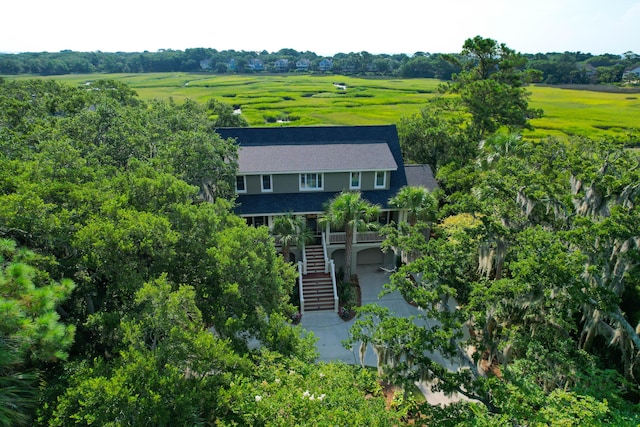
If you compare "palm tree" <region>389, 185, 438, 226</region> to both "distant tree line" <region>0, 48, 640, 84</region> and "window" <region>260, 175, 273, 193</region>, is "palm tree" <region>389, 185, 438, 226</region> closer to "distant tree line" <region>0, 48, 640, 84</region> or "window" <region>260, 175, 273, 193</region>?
"window" <region>260, 175, 273, 193</region>

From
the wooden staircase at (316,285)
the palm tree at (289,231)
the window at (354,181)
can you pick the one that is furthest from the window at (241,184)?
the window at (354,181)

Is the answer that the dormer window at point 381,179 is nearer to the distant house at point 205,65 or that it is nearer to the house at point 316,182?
the house at point 316,182

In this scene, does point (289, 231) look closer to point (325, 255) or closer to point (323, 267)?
point (325, 255)

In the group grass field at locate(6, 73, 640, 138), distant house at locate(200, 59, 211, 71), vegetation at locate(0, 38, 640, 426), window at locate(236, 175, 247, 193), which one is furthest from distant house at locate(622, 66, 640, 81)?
distant house at locate(200, 59, 211, 71)

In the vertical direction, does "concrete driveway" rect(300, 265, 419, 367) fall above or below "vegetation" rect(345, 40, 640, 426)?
below

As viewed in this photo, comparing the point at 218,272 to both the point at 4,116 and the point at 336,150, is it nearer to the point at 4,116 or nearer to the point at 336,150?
the point at 336,150
